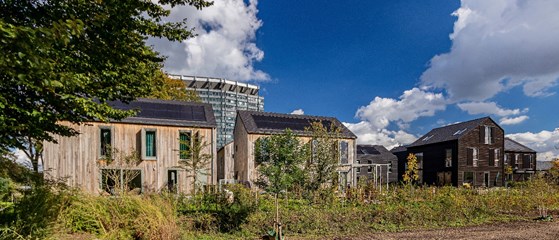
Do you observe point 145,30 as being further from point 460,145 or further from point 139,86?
point 460,145

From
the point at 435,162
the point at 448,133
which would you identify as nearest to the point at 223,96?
the point at 435,162

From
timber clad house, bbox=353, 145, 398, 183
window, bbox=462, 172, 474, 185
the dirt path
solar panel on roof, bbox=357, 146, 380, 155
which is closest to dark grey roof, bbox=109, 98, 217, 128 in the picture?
the dirt path

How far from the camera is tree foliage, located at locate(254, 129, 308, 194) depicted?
870 centimetres

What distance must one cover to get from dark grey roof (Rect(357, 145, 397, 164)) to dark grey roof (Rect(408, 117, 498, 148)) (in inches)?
129

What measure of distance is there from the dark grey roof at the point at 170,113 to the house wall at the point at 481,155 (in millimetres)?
26297

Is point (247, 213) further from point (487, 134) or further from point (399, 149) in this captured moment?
point (399, 149)

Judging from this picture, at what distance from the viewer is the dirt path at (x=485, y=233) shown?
9.02 m

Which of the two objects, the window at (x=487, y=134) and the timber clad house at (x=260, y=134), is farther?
the window at (x=487, y=134)

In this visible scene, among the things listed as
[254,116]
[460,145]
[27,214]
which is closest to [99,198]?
[27,214]

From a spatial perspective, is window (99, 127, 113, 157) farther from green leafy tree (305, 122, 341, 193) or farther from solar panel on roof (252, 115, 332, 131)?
green leafy tree (305, 122, 341, 193)

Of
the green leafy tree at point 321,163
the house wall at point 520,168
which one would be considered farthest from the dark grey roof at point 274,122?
the house wall at point 520,168

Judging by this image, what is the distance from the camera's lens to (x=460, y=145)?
31469 millimetres

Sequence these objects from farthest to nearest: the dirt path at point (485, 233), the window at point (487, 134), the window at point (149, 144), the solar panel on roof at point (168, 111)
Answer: the window at point (487, 134) → the solar panel on roof at point (168, 111) → the window at point (149, 144) → the dirt path at point (485, 233)

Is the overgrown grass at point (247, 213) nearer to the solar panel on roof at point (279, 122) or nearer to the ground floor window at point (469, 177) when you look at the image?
the solar panel on roof at point (279, 122)
